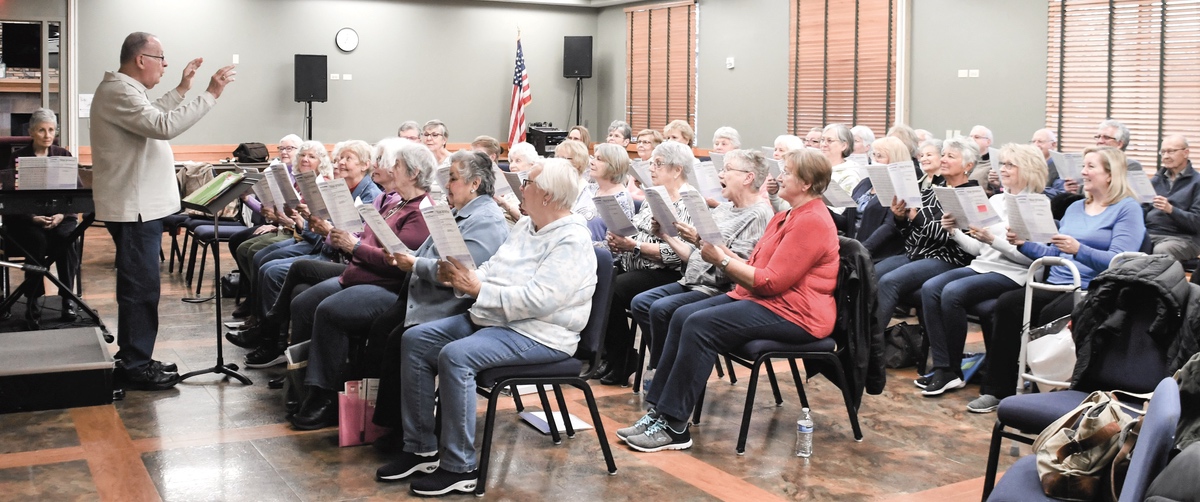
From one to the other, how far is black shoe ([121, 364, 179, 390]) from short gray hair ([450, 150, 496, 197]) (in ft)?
6.51

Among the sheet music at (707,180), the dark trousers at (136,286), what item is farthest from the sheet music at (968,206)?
the dark trousers at (136,286)

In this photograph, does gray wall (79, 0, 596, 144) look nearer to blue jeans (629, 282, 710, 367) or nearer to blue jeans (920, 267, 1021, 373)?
blue jeans (629, 282, 710, 367)

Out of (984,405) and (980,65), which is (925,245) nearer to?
(984,405)

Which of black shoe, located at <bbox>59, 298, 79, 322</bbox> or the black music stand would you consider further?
black shoe, located at <bbox>59, 298, 79, 322</bbox>

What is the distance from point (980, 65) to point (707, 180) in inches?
228

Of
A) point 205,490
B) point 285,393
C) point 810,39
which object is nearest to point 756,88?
point 810,39

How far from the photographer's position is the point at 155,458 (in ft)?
13.2

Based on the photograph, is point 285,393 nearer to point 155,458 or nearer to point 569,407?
point 155,458

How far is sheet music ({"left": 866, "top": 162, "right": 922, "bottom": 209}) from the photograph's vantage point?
530cm

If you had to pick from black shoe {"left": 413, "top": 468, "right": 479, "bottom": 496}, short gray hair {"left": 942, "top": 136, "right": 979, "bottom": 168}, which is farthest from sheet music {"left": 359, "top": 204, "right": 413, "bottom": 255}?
short gray hair {"left": 942, "top": 136, "right": 979, "bottom": 168}

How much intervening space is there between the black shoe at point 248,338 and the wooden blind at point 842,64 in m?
8.01

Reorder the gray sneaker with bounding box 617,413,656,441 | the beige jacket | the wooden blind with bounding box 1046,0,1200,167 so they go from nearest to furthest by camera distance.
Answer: the gray sneaker with bounding box 617,413,656,441 → the beige jacket → the wooden blind with bounding box 1046,0,1200,167

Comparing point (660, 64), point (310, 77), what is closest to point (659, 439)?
point (310, 77)

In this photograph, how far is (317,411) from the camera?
14.5ft
